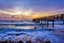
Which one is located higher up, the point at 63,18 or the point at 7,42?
the point at 63,18

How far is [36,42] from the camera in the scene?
2.34 m

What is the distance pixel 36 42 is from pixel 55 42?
1206 millimetres

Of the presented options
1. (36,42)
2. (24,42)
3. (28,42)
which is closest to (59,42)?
(36,42)

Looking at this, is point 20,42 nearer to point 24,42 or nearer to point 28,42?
point 24,42

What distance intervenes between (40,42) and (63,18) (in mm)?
5336

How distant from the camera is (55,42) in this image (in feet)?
7.57

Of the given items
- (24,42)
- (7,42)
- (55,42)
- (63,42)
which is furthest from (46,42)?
(7,42)

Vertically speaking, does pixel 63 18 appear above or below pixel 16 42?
above

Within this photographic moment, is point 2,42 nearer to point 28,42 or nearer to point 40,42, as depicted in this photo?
point 28,42

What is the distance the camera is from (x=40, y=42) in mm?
2350

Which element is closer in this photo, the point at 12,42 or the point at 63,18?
the point at 12,42

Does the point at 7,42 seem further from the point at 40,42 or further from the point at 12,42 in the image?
the point at 40,42

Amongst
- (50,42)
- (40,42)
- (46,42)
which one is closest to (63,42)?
(50,42)

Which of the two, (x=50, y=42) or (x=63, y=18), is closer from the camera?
(x=50, y=42)
